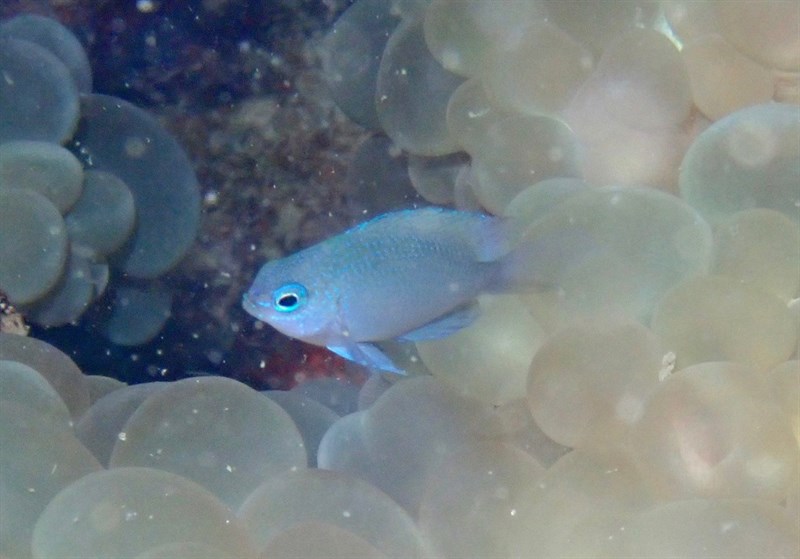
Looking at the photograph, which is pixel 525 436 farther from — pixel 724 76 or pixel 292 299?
pixel 724 76

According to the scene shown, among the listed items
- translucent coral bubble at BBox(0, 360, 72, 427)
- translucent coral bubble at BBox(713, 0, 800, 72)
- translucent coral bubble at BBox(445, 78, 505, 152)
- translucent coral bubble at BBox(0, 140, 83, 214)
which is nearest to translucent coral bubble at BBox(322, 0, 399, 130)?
translucent coral bubble at BBox(445, 78, 505, 152)

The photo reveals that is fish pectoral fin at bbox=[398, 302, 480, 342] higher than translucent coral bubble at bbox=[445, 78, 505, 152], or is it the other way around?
translucent coral bubble at bbox=[445, 78, 505, 152]

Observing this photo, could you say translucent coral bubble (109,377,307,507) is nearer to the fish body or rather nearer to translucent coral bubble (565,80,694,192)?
the fish body

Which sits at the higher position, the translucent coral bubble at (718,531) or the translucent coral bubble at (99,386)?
the translucent coral bubble at (718,531)

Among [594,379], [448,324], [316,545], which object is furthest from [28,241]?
[594,379]

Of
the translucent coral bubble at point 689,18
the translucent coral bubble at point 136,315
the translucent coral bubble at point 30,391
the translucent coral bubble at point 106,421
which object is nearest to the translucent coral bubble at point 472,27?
the translucent coral bubble at point 689,18

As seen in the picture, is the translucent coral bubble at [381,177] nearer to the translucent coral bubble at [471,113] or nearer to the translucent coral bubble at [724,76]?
the translucent coral bubble at [471,113]
